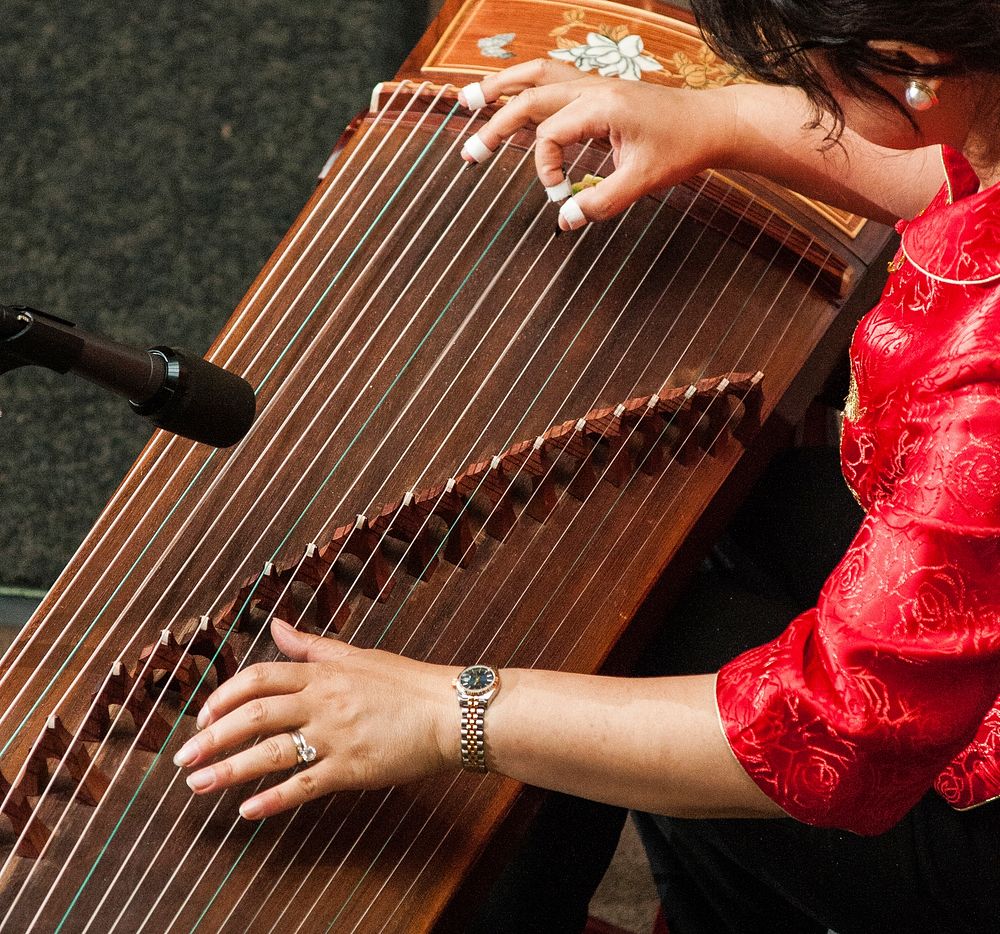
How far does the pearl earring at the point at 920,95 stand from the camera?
3.24ft

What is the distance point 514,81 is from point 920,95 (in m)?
0.58

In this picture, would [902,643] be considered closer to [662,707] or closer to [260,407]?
[662,707]

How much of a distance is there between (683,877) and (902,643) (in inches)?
31.7

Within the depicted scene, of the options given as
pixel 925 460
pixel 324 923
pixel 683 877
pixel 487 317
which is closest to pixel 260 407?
pixel 487 317

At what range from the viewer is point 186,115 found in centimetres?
252

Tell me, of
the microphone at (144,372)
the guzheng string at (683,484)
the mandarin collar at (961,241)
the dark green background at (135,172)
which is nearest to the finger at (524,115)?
the guzheng string at (683,484)

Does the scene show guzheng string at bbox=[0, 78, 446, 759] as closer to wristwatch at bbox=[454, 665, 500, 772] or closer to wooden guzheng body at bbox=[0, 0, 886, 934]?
wooden guzheng body at bbox=[0, 0, 886, 934]

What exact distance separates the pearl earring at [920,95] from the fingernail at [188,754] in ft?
2.56

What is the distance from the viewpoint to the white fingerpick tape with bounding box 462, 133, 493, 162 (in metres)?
1.42

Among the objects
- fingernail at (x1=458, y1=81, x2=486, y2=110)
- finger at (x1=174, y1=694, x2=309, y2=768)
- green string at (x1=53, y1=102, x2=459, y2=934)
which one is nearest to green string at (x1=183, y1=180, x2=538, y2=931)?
green string at (x1=53, y1=102, x2=459, y2=934)

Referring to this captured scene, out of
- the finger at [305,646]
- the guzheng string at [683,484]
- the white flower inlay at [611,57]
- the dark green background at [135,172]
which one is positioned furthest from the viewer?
the dark green background at [135,172]

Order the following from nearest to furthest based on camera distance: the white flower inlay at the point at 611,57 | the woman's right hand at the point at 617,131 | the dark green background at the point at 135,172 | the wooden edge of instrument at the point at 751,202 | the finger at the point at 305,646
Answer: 1. the finger at the point at 305,646
2. the woman's right hand at the point at 617,131
3. the wooden edge of instrument at the point at 751,202
4. the white flower inlay at the point at 611,57
5. the dark green background at the point at 135,172

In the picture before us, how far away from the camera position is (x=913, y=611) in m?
0.96

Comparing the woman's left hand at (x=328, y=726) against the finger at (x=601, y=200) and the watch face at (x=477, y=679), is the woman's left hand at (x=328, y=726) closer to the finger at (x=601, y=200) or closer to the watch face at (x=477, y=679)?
the watch face at (x=477, y=679)
